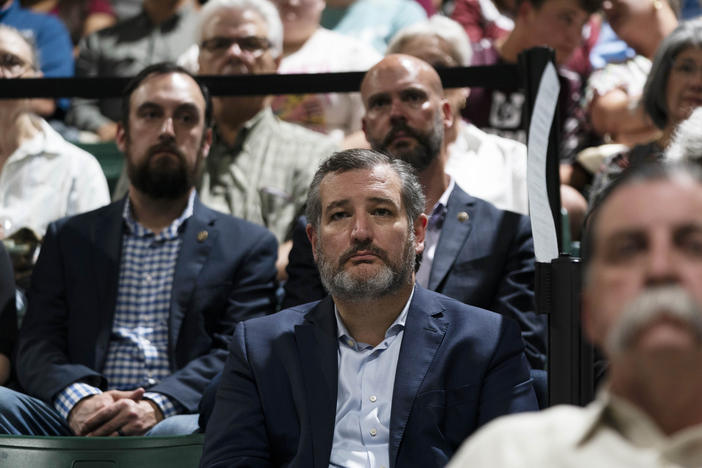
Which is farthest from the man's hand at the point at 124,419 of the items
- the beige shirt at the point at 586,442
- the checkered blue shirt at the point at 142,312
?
the beige shirt at the point at 586,442

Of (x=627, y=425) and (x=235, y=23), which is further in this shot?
(x=235, y=23)

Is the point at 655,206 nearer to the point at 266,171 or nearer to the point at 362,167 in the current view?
the point at 362,167

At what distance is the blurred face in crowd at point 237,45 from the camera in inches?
133

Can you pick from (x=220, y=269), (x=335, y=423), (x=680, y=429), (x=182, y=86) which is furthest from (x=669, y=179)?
(x=182, y=86)

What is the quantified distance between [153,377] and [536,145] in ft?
4.47

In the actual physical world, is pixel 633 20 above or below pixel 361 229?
above

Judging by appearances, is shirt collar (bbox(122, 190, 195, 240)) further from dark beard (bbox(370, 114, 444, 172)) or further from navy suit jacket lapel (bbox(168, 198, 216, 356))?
dark beard (bbox(370, 114, 444, 172))

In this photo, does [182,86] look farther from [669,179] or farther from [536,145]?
[669,179]

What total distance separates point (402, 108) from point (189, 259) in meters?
0.66

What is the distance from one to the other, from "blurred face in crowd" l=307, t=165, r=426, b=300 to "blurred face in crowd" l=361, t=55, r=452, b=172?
1.82ft

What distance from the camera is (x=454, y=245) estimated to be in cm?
257

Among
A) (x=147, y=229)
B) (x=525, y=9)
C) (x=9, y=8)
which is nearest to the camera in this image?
(x=147, y=229)

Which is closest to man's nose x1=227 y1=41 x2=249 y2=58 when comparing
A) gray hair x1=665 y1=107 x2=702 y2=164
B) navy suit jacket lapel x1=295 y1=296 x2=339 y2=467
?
navy suit jacket lapel x1=295 y1=296 x2=339 y2=467

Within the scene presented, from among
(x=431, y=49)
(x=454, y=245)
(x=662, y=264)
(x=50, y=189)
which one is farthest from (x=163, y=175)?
(x=662, y=264)
